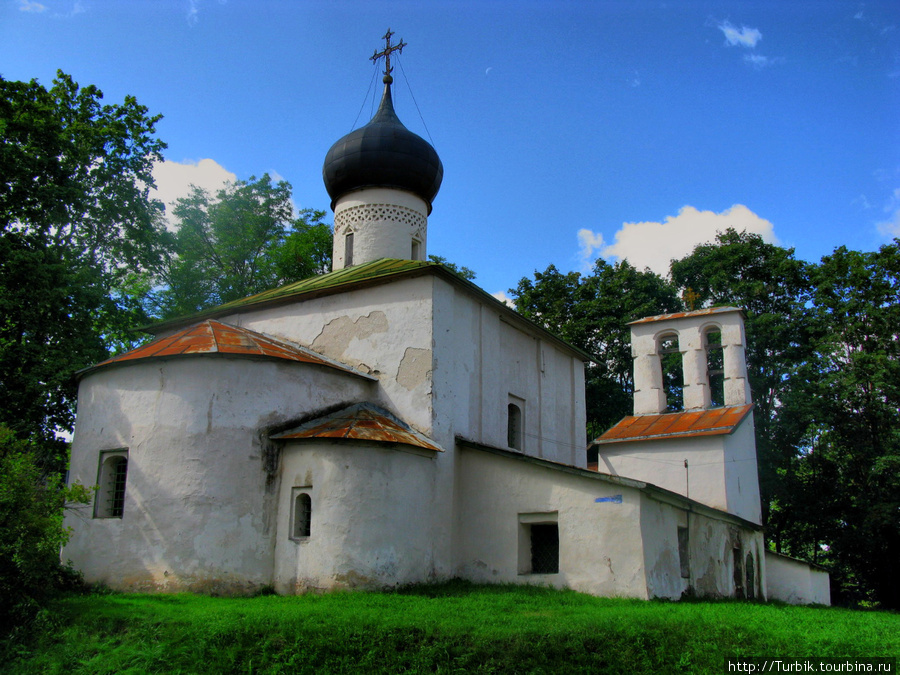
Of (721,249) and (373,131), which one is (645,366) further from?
(721,249)

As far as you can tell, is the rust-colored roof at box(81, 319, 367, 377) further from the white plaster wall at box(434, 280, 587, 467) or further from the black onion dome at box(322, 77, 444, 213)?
the black onion dome at box(322, 77, 444, 213)

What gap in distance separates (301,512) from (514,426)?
19.6 ft

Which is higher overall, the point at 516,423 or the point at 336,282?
the point at 336,282

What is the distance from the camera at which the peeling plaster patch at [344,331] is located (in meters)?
14.4

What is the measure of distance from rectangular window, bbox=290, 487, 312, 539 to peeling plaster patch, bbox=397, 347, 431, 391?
9.00ft

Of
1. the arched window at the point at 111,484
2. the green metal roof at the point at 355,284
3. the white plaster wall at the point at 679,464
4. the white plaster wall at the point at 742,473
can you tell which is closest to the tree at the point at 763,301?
the white plaster wall at the point at 742,473

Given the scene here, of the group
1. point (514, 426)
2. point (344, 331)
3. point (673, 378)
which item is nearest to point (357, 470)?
point (344, 331)

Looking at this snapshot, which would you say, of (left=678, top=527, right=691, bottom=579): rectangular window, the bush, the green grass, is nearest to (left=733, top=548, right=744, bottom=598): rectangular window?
(left=678, top=527, right=691, bottom=579): rectangular window

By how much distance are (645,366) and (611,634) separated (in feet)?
38.1

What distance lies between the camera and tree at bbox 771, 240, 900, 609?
22.8m

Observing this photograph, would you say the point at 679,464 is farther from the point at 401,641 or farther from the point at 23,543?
the point at 23,543

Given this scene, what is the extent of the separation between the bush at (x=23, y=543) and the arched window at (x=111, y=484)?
241cm

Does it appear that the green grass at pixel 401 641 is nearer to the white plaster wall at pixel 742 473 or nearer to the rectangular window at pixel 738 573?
the rectangular window at pixel 738 573

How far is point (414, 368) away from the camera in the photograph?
44.8ft
